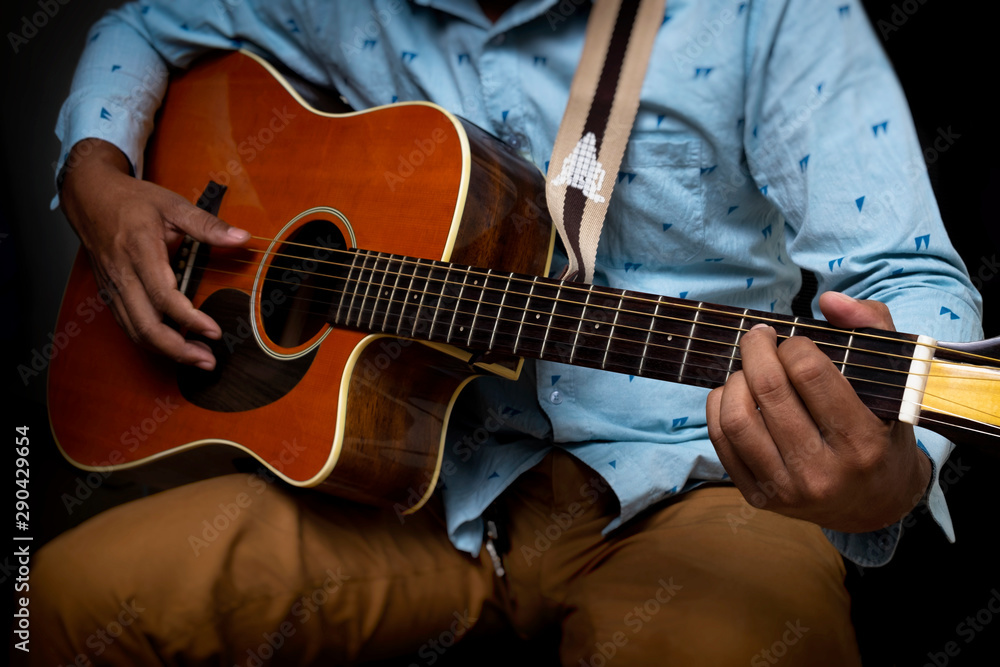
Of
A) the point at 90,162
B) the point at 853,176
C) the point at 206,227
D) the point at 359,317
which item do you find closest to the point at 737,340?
the point at 853,176

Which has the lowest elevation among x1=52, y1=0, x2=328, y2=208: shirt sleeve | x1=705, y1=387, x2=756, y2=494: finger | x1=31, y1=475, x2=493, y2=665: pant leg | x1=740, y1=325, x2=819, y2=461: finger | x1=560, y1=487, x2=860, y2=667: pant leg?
x1=31, y1=475, x2=493, y2=665: pant leg

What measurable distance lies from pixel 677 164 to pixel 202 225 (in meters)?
0.63

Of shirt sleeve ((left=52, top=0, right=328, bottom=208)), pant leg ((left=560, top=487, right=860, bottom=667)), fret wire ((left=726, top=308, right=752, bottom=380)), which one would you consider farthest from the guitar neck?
shirt sleeve ((left=52, top=0, right=328, bottom=208))

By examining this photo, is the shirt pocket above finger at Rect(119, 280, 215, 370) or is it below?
above

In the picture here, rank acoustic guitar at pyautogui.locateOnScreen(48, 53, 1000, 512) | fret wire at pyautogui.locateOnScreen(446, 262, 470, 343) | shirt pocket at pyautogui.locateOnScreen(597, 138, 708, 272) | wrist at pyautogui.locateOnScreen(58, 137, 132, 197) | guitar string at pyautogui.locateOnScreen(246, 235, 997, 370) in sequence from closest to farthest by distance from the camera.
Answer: guitar string at pyautogui.locateOnScreen(246, 235, 997, 370), acoustic guitar at pyautogui.locateOnScreen(48, 53, 1000, 512), fret wire at pyautogui.locateOnScreen(446, 262, 470, 343), shirt pocket at pyautogui.locateOnScreen(597, 138, 708, 272), wrist at pyautogui.locateOnScreen(58, 137, 132, 197)

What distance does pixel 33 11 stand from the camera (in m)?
1.67

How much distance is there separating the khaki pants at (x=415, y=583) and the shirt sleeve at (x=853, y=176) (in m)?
0.12

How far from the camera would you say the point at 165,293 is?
91 centimetres

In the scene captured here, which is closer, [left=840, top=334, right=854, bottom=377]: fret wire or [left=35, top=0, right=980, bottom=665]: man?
[left=840, top=334, right=854, bottom=377]: fret wire

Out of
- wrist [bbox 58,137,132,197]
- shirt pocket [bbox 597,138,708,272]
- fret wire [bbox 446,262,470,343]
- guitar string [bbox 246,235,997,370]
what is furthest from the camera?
wrist [bbox 58,137,132,197]

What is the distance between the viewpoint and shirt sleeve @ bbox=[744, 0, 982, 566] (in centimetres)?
67

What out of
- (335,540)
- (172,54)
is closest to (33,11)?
(172,54)

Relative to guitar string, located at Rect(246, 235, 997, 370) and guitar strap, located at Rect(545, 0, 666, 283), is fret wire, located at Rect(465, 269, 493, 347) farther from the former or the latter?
guitar strap, located at Rect(545, 0, 666, 283)

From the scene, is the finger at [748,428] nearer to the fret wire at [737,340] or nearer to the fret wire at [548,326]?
the fret wire at [737,340]
